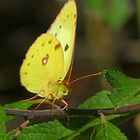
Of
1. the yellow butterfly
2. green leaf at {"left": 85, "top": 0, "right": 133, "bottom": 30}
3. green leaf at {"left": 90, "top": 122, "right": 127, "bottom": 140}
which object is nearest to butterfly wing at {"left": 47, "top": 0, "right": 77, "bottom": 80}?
the yellow butterfly

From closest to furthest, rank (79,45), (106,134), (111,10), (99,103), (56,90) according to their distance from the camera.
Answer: (106,134)
(56,90)
(99,103)
(111,10)
(79,45)

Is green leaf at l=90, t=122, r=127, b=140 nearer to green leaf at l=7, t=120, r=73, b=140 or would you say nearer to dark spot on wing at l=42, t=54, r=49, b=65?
A: green leaf at l=7, t=120, r=73, b=140

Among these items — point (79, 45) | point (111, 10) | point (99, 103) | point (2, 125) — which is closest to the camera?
point (2, 125)

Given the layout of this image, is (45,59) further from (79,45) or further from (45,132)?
(79,45)

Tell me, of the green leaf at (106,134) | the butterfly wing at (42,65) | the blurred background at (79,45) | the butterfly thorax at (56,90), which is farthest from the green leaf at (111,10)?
the green leaf at (106,134)

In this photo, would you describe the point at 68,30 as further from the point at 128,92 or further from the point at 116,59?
the point at 116,59

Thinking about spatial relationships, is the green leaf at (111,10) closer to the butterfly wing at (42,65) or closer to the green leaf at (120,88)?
the butterfly wing at (42,65)

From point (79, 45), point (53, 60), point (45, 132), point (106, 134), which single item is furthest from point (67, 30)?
point (79, 45)

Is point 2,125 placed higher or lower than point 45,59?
lower
